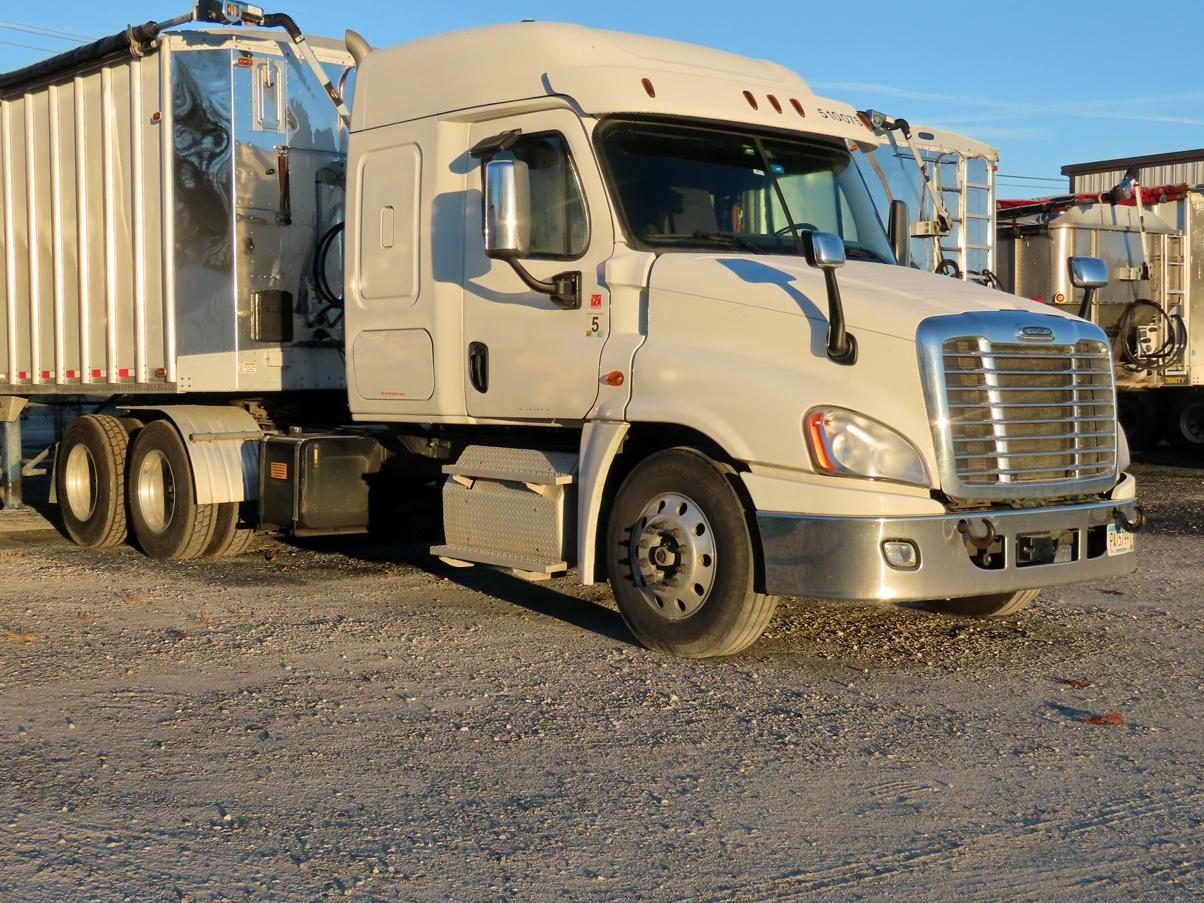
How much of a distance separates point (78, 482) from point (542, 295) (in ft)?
18.2

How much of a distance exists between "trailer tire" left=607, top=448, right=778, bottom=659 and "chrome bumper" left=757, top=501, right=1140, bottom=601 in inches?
7.7

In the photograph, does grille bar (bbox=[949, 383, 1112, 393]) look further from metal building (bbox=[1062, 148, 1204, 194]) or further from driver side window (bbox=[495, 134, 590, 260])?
metal building (bbox=[1062, 148, 1204, 194])

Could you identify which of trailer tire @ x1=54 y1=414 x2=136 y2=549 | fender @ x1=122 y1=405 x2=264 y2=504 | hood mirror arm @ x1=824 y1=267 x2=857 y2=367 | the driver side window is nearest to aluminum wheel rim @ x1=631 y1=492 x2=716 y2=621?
hood mirror arm @ x1=824 y1=267 x2=857 y2=367

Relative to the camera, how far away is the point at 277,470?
10.1 metres

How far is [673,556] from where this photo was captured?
7293mm

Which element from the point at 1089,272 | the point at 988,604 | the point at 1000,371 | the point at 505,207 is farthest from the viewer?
the point at 988,604

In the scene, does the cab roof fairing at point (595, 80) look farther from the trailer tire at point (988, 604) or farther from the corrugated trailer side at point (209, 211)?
the trailer tire at point (988, 604)

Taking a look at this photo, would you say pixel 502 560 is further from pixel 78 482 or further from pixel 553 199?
pixel 78 482

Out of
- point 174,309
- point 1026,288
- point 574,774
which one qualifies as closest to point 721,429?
point 574,774

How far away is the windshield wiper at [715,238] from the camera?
7.68 m

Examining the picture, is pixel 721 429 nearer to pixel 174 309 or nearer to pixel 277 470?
pixel 277 470

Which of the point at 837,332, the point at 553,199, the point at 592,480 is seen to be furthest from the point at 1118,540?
the point at 553,199

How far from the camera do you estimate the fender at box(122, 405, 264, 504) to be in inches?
412

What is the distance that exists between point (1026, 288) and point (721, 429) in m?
13.1
